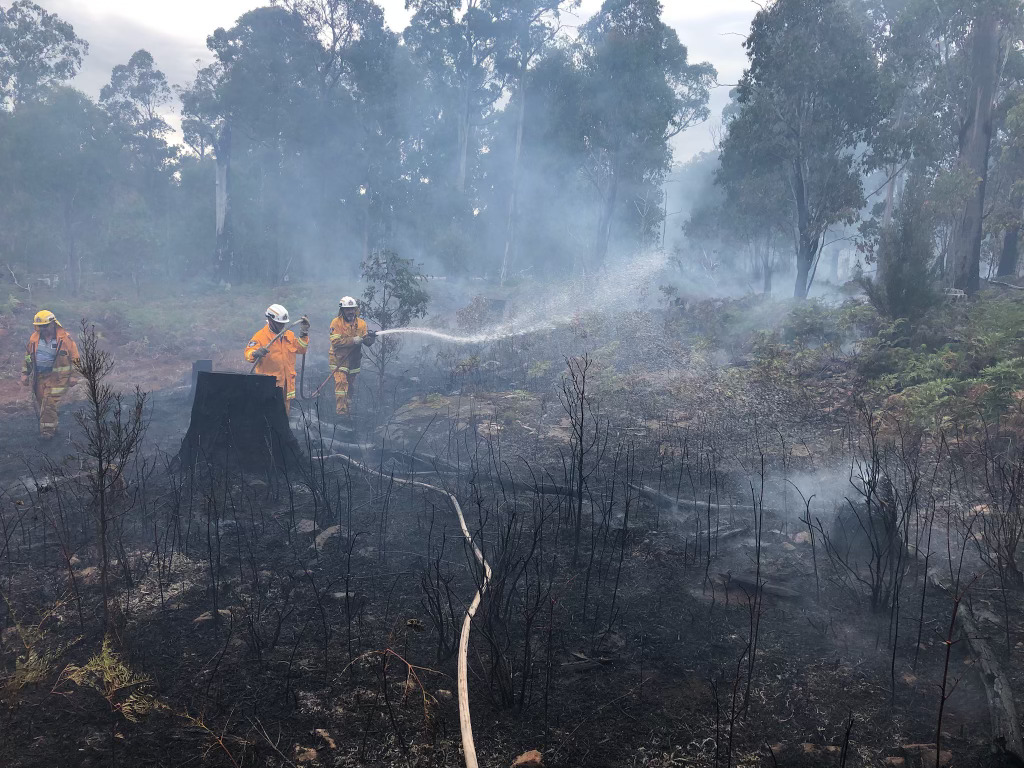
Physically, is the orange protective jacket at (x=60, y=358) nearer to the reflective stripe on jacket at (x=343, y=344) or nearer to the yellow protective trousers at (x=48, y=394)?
the yellow protective trousers at (x=48, y=394)

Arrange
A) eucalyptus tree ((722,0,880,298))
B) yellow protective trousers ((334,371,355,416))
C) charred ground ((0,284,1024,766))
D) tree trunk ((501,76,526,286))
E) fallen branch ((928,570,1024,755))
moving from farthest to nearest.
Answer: tree trunk ((501,76,526,286))
eucalyptus tree ((722,0,880,298))
yellow protective trousers ((334,371,355,416))
charred ground ((0,284,1024,766))
fallen branch ((928,570,1024,755))

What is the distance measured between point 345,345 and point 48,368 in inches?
165

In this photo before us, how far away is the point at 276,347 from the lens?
933 centimetres

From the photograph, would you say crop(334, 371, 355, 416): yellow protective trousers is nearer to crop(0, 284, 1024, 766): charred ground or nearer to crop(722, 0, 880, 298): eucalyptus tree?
crop(0, 284, 1024, 766): charred ground

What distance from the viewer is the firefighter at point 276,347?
30.3ft

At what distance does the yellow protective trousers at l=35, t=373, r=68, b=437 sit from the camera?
925cm

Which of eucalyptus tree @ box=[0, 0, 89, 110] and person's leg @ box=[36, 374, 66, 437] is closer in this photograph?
person's leg @ box=[36, 374, 66, 437]

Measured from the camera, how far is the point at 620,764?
3.03 meters

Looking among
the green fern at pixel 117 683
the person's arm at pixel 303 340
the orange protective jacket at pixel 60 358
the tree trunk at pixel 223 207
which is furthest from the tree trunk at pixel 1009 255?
the tree trunk at pixel 223 207

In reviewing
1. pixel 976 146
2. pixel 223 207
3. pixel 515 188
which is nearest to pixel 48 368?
pixel 976 146

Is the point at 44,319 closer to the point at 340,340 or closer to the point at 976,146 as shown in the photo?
the point at 340,340

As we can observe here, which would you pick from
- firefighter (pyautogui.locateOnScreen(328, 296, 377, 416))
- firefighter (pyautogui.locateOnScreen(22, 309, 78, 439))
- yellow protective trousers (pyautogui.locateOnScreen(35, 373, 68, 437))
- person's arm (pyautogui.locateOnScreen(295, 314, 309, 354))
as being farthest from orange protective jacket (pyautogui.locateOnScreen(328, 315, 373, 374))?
yellow protective trousers (pyautogui.locateOnScreen(35, 373, 68, 437))

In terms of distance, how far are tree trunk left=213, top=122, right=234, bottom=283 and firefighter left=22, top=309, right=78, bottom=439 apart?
26856 mm

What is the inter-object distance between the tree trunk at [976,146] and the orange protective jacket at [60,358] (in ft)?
61.0
